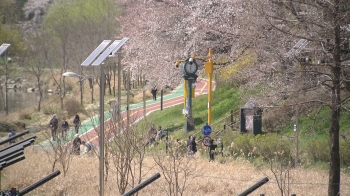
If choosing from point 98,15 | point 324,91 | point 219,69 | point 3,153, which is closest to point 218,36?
point 219,69

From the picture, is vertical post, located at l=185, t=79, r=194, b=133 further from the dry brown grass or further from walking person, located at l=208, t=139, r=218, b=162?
the dry brown grass

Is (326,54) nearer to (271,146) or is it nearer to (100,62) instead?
(100,62)

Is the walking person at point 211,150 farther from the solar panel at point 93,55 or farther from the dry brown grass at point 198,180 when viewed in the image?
the solar panel at point 93,55

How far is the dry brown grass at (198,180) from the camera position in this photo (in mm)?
16938

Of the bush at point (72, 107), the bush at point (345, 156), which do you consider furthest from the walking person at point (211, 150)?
the bush at point (72, 107)

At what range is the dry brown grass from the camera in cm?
1694

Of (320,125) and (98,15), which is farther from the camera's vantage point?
(98,15)

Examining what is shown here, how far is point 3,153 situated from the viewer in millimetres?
14336

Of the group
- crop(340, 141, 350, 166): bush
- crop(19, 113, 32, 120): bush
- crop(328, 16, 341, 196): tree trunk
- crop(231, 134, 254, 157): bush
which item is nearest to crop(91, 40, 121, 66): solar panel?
crop(328, 16, 341, 196): tree trunk

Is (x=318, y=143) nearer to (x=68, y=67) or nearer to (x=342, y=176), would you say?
(x=342, y=176)

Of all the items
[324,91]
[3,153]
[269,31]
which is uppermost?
[269,31]

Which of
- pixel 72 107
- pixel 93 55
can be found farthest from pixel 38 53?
pixel 93 55

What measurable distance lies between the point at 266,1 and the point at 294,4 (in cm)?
274

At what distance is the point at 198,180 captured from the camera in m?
17.9
